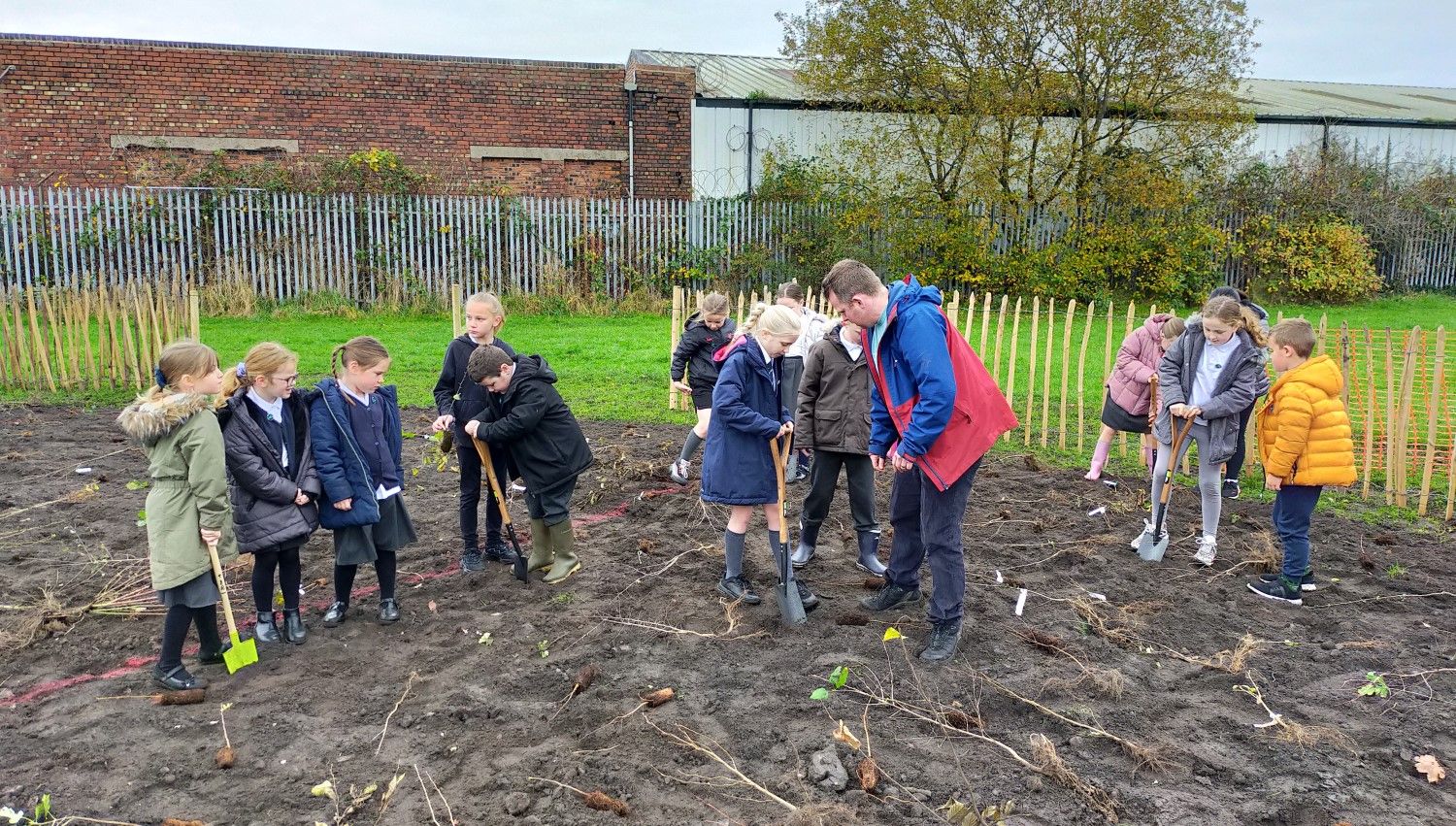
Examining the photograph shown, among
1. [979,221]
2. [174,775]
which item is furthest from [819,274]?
[174,775]

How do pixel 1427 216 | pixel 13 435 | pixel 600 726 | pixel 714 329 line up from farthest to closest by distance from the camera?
1. pixel 1427 216
2. pixel 13 435
3. pixel 714 329
4. pixel 600 726

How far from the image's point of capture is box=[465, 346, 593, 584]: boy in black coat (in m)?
5.54

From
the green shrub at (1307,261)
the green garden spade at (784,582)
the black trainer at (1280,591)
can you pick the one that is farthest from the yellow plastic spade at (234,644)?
the green shrub at (1307,261)

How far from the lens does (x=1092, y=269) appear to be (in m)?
19.6

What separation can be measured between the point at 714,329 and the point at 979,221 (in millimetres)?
13217

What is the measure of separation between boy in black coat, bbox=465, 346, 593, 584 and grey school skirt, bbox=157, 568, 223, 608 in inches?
60.6

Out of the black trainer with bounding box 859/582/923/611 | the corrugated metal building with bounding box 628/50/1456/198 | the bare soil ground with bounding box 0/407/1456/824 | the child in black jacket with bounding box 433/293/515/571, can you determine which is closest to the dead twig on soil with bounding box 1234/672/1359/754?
the bare soil ground with bounding box 0/407/1456/824

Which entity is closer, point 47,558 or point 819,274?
point 47,558

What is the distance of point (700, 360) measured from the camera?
8125mm

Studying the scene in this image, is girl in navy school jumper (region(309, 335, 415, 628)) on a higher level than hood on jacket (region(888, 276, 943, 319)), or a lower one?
lower

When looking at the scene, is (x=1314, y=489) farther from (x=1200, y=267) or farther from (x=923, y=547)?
(x=1200, y=267)

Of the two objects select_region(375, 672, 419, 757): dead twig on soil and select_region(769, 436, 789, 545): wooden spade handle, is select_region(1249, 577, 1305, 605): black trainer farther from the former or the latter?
select_region(375, 672, 419, 757): dead twig on soil

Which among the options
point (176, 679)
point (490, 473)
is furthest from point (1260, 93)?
point (176, 679)

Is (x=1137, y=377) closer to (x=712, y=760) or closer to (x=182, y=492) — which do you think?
(x=712, y=760)
